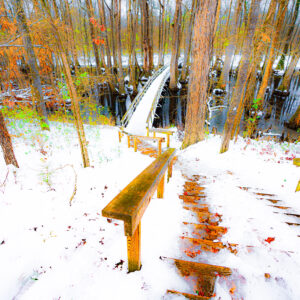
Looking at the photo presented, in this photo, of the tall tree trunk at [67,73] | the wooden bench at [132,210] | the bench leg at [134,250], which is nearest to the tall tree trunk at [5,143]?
the tall tree trunk at [67,73]

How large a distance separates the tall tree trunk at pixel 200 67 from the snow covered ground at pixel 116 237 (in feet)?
9.48

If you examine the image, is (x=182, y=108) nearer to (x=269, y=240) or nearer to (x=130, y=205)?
(x=269, y=240)

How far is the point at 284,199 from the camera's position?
9.77 feet

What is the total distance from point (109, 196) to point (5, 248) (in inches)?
63.6

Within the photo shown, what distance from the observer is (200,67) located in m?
5.88

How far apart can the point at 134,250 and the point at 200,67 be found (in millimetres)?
6065

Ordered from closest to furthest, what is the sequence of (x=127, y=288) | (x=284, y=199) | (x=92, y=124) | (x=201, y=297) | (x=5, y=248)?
(x=201, y=297) → (x=127, y=288) → (x=5, y=248) → (x=284, y=199) → (x=92, y=124)

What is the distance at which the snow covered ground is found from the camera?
1.48 m

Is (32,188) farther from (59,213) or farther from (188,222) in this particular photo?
(188,222)

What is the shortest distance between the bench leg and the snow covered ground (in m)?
0.07

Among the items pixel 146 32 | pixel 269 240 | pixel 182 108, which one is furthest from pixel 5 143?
pixel 146 32

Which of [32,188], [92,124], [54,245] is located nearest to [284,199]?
[54,245]

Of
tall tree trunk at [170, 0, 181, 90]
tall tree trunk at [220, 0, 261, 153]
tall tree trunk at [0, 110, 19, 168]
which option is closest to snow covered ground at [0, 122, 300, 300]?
tall tree trunk at [0, 110, 19, 168]

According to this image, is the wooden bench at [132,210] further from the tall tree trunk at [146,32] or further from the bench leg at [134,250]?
the tall tree trunk at [146,32]
